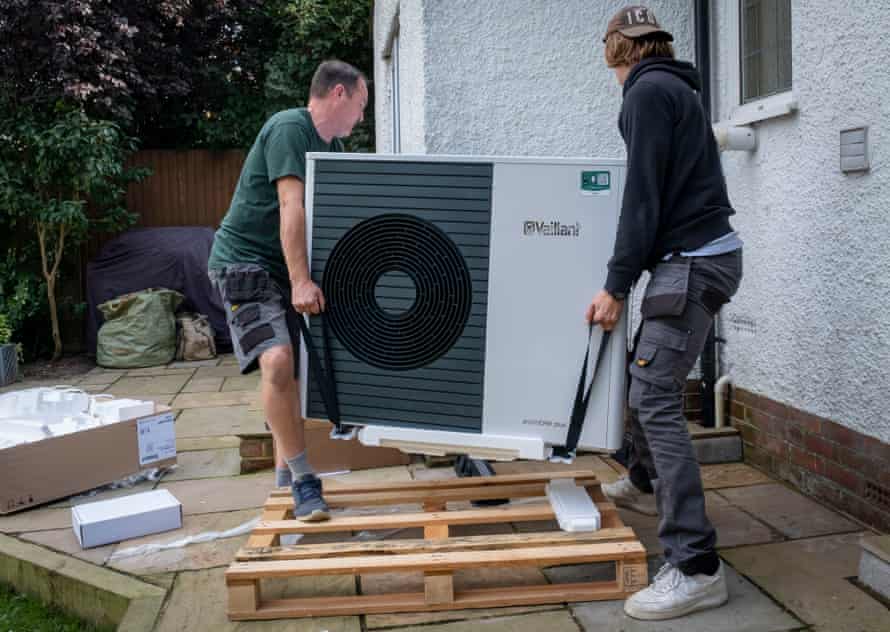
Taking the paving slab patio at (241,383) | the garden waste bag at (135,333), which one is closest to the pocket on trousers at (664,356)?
the paving slab patio at (241,383)

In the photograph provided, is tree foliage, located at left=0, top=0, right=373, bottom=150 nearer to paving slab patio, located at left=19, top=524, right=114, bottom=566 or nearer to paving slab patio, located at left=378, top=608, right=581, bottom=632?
paving slab patio, located at left=19, top=524, right=114, bottom=566

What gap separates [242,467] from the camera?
13.7ft

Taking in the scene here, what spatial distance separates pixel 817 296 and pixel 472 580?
1780mm

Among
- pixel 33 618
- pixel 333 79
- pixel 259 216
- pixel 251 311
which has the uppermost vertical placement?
pixel 333 79

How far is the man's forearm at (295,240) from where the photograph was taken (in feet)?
8.95

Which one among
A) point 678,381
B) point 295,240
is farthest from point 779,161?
point 295,240

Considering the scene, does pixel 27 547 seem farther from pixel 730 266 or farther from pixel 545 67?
pixel 545 67

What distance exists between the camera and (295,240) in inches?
109

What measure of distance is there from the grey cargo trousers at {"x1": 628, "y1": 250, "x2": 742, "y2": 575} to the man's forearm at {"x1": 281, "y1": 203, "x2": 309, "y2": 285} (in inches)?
43.5

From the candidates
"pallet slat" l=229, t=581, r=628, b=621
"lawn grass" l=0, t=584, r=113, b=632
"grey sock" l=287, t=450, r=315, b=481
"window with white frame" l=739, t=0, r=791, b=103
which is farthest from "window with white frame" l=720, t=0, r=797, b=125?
"lawn grass" l=0, t=584, r=113, b=632

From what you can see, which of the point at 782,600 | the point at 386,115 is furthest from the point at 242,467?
the point at 386,115

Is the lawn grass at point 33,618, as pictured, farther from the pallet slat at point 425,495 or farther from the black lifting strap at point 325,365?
the black lifting strap at point 325,365

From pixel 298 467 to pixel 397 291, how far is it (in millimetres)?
838

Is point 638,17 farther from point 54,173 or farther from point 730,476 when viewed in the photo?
point 54,173
